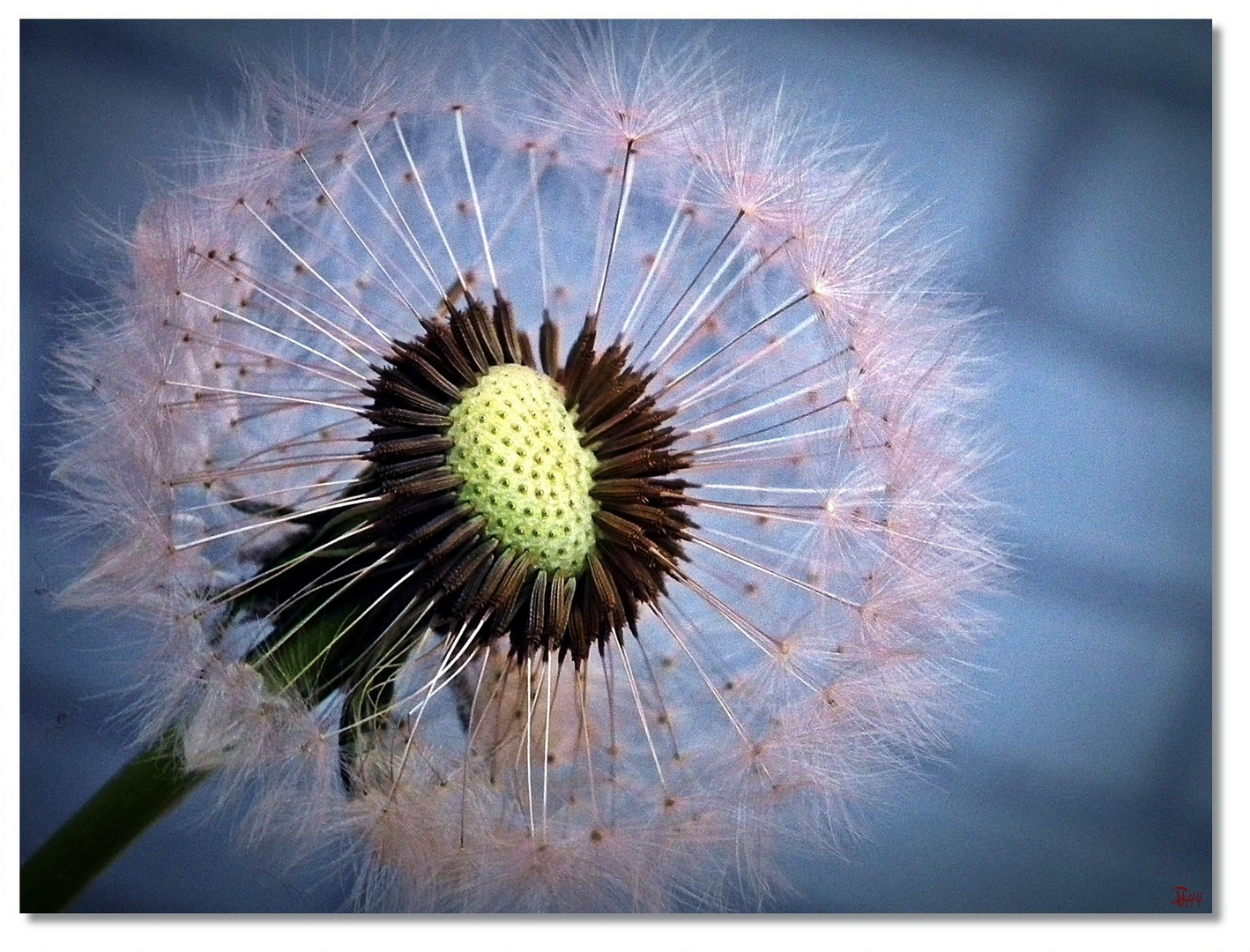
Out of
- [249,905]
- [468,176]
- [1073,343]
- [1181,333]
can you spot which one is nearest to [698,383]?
[468,176]

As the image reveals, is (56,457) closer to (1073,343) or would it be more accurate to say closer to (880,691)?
(880,691)

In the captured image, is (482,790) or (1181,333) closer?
(482,790)

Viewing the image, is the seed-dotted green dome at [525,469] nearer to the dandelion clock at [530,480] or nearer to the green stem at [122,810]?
the dandelion clock at [530,480]
